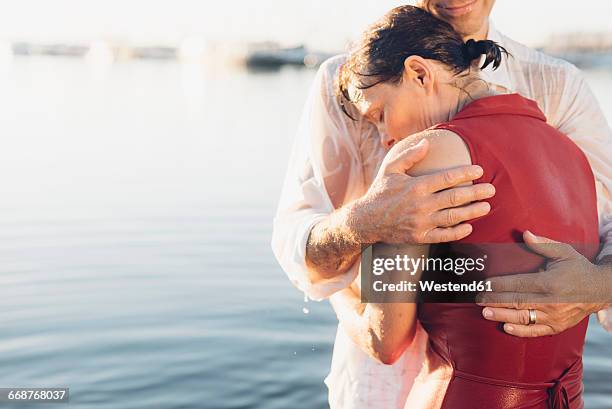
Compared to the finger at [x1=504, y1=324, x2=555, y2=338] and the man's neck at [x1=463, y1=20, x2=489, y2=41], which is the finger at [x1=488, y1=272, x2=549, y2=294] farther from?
the man's neck at [x1=463, y1=20, x2=489, y2=41]

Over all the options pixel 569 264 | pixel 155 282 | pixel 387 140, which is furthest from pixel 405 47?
pixel 155 282

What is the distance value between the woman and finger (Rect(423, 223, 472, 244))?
24mm

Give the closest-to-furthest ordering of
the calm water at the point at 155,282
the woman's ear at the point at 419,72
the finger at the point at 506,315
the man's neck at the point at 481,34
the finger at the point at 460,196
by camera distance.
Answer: the finger at the point at 460,196, the finger at the point at 506,315, the woman's ear at the point at 419,72, the man's neck at the point at 481,34, the calm water at the point at 155,282

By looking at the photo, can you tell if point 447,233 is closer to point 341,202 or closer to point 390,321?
point 390,321

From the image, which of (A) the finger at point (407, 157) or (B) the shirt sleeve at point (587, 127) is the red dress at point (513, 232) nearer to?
Result: (A) the finger at point (407, 157)

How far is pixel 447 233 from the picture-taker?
2119mm

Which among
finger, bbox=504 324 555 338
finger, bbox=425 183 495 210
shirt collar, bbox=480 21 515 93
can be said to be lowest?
finger, bbox=504 324 555 338

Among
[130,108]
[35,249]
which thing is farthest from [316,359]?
[130,108]

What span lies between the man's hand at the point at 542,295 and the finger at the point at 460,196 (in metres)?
0.15

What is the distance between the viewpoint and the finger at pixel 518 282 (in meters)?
2.13

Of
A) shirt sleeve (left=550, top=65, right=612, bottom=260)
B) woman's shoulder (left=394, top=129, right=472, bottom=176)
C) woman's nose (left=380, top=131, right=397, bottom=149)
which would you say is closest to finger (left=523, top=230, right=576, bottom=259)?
woman's shoulder (left=394, top=129, right=472, bottom=176)

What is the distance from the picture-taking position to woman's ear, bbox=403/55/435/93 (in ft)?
7.25

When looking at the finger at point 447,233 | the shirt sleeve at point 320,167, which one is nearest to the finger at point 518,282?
A: the finger at point 447,233

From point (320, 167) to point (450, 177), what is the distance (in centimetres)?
75
